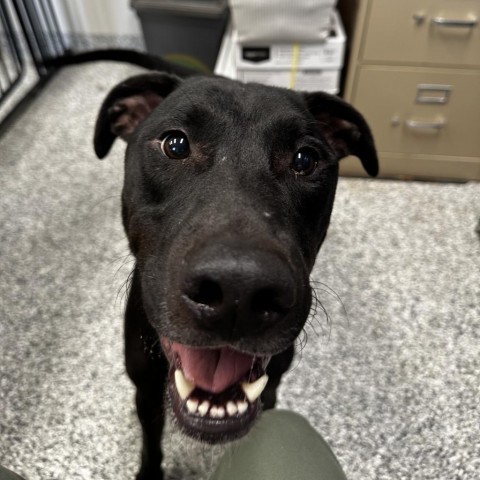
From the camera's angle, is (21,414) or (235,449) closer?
(235,449)

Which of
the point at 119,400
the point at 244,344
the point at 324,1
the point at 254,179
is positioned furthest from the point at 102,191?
the point at 244,344

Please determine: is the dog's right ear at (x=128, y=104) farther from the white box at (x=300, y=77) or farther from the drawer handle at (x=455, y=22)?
the drawer handle at (x=455, y=22)

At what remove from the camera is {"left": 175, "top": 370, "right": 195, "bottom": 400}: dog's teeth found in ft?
3.11

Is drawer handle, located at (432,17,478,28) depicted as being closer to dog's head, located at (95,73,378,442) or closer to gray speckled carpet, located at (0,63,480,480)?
gray speckled carpet, located at (0,63,480,480)

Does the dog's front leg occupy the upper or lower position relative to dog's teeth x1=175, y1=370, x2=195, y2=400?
lower

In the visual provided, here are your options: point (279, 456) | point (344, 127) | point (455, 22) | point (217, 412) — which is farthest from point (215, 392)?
point (455, 22)

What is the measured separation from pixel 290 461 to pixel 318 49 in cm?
199

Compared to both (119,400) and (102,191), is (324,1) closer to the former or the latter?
(102,191)

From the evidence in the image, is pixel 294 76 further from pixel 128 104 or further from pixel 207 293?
pixel 207 293

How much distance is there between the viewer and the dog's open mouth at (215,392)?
91 cm

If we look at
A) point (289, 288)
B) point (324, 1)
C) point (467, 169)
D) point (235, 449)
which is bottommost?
point (467, 169)

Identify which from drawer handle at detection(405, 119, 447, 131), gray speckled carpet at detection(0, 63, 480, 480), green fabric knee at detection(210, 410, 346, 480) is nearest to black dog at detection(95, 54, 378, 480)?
green fabric knee at detection(210, 410, 346, 480)

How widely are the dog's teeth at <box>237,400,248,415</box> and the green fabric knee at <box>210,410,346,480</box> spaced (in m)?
0.10

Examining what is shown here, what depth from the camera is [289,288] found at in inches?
29.7
